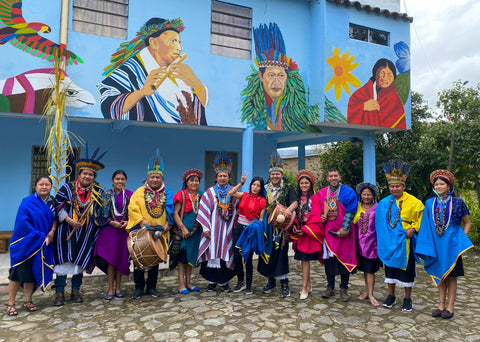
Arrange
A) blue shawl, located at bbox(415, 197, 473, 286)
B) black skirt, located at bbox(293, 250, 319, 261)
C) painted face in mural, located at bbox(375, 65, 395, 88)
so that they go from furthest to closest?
painted face in mural, located at bbox(375, 65, 395, 88), black skirt, located at bbox(293, 250, 319, 261), blue shawl, located at bbox(415, 197, 473, 286)

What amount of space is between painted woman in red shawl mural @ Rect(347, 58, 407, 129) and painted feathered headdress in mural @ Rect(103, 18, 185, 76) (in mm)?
4271

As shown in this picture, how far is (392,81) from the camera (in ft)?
30.9

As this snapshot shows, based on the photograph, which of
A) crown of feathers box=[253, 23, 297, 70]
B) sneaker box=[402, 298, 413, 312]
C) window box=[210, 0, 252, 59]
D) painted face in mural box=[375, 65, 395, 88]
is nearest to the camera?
sneaker box=[402, 298, 413, 312]

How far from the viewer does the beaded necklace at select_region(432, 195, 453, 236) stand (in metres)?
4.25

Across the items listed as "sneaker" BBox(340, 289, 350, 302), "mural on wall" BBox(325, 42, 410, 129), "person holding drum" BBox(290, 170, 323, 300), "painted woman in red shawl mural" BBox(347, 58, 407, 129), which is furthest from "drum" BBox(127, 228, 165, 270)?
"painted woman in red shawl mural" BBox(347, 58, 407, 129)

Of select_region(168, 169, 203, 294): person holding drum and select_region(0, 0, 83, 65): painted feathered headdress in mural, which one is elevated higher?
select_region(0, 0, 83, 65): painted feathered headdress in mural

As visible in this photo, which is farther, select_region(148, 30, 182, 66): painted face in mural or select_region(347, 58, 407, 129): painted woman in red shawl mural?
select_region(347, 58, 407, 129): painted woman in red shawl mural

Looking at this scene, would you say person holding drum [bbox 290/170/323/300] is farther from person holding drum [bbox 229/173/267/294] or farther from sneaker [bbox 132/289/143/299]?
sneaker [bbox 132/289/143/299]

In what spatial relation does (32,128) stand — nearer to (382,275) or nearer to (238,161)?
(238,161)

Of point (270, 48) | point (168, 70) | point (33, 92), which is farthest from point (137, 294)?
point (270, 48)

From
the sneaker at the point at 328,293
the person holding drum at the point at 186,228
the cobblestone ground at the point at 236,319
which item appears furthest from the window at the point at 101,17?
the sneaker at the point at 328,293

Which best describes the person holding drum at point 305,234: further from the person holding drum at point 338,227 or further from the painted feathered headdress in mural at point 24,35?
the painted feathered headdress in mural at point 24,35

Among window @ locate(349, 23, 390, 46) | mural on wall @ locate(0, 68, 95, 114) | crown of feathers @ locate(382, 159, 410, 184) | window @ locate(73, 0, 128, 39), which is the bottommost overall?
crown of feathers @ locate(382, 159, 410, 184)

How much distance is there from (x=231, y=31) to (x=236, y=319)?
240 inches
